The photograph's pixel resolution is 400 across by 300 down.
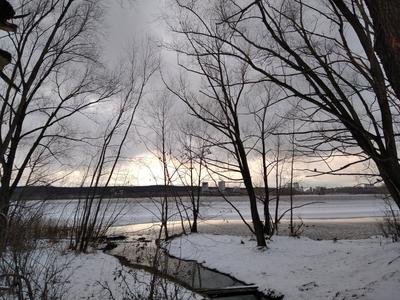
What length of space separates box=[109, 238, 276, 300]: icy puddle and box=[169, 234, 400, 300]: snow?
12.9 inches

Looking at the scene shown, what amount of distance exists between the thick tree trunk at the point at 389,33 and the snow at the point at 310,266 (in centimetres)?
540

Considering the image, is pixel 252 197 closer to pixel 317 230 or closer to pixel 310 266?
pixel 310 266

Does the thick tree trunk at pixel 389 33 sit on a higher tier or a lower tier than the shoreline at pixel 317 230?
higher

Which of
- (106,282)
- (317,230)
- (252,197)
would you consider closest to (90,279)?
(106,282)

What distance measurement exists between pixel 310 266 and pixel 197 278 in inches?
137

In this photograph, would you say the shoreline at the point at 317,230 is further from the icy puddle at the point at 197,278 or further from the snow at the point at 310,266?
the snow at the point at 310,266

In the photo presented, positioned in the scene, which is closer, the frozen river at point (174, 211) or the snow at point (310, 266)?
the snow at point (310, 266)

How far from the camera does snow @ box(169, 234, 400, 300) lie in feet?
28.4

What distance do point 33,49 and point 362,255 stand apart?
521 inches

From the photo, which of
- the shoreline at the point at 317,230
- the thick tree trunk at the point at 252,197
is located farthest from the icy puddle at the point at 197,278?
the shoreline at the point at 317,230

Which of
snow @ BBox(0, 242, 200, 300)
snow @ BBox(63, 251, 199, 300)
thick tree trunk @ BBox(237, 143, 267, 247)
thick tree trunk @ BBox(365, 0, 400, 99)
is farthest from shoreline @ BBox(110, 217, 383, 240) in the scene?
thick tree trunk @ BBox(365, 0, 400, 99)

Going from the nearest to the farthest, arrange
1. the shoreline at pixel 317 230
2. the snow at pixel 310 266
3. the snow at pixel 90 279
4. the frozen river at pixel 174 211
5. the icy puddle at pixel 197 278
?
1. the snow at pixel 90 279
2. the icy puddle at pixel 197 278
3. the snow at pixel 310 266
4. the frozen river at pixel 174 211
5. the shoreline at pixel 317 230

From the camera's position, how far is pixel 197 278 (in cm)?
1293

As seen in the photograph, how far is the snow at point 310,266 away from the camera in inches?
340
